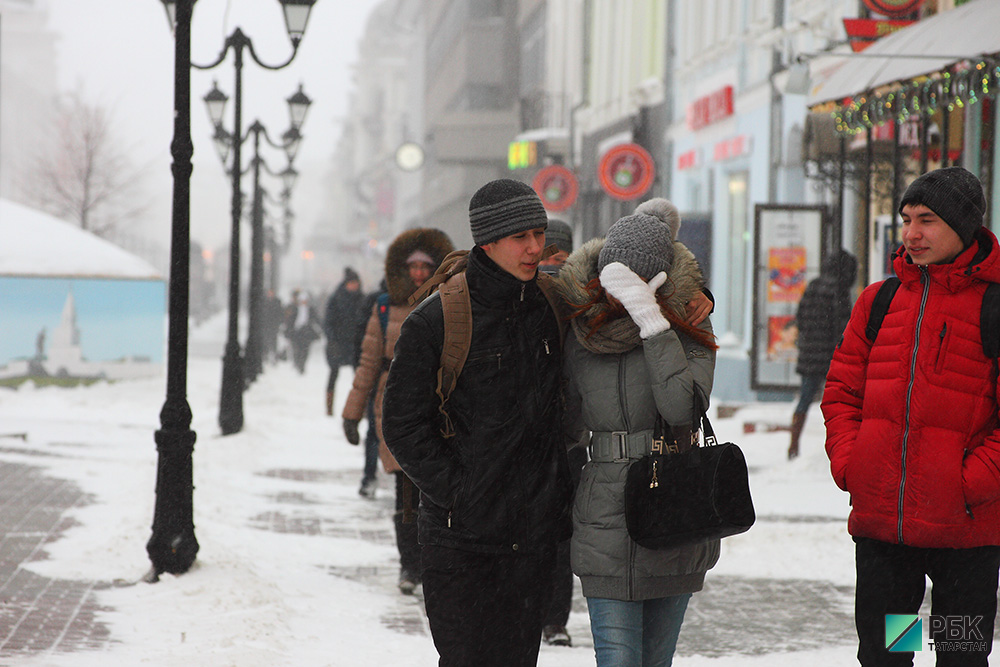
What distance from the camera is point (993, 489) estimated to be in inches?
158

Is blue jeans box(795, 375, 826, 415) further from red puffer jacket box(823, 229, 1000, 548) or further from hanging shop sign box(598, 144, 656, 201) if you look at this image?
hanging shop sign box(598, 144, 656, 201)

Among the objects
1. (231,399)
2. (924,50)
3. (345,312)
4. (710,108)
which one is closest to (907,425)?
(924,50)

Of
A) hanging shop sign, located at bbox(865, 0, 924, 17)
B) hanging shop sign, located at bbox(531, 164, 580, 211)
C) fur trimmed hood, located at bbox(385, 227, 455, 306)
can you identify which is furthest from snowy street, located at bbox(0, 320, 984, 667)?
hanging shop sign, located at bbox(531, 164, 580, 211)

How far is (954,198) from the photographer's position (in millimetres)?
4156

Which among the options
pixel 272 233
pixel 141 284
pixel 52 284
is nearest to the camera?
pixel 52 284

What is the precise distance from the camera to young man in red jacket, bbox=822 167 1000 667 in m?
4.06

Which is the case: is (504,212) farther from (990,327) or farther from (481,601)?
(990,327)

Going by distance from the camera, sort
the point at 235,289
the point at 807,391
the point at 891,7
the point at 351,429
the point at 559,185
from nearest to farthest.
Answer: the point at 351,429, the point at 807,391, the point at 891,7, the point at 235,289, the point at 559,185

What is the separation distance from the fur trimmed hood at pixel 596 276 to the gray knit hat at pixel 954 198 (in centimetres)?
68

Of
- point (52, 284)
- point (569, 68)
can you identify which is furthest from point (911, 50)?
point (569, 68)

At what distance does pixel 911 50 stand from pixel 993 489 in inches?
301

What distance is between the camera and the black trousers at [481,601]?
157 inches

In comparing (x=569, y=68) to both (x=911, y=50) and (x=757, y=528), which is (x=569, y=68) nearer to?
(x=911, y=50)

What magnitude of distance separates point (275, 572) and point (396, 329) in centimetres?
157
